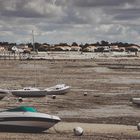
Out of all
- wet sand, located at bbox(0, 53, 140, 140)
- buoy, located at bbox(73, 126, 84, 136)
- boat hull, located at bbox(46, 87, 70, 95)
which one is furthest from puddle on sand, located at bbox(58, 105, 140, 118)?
boat hull, located at bbox(46, 87, 70, 95)

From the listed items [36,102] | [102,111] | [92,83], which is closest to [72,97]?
[36,102]

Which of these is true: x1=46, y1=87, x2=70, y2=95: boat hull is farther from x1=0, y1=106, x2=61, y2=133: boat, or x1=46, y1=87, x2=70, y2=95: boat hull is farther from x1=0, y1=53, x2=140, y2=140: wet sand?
x1=0, y1=106, x2=61, y2=133: boat

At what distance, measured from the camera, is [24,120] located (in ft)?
75.6

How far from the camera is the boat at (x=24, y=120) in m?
23.0

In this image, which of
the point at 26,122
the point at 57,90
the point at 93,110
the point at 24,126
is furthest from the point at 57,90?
the point at 26,122

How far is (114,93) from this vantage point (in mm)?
43000

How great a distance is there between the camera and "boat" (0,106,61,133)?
75.3 ft

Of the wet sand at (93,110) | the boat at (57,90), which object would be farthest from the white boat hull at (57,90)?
the wet sand at (93,110)

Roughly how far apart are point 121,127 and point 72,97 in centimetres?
1371

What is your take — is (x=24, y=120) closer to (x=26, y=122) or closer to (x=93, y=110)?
(x=26, y=122)

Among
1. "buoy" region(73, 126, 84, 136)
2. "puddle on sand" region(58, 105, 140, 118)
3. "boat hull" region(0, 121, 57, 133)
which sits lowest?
"puddle on sand" region(58, 105, 140, 118)

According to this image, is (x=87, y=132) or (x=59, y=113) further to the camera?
(x=59, y=113)

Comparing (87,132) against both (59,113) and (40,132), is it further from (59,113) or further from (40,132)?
(59,113)

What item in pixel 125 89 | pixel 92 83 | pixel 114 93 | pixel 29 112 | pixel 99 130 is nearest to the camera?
pixel 29 112
